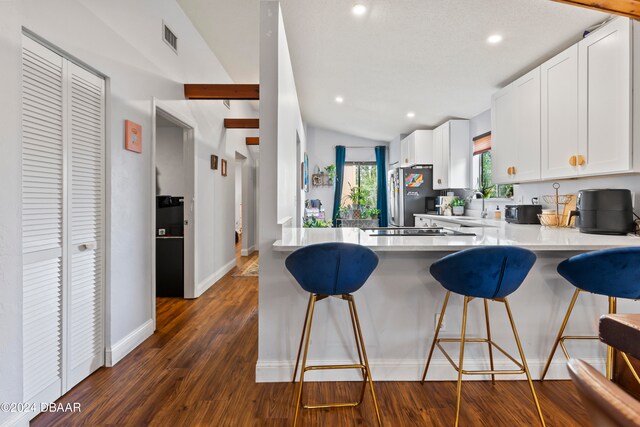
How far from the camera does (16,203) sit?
143cm

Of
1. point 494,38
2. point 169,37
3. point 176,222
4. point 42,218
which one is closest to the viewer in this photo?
point 42,218

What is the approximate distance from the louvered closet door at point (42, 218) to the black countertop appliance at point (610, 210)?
330 centimetres

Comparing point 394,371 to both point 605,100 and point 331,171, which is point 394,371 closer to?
point 605,100

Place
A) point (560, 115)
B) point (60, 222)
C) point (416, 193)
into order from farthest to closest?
point (416, 193)
point (560, 115)
point (60, 222)

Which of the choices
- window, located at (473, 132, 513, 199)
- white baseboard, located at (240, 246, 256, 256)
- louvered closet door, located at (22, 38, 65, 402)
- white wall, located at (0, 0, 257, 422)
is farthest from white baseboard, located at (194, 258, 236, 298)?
window, located at (473, 132, 513, 199)

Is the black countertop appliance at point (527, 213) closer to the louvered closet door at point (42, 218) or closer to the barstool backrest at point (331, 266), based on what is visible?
the barstool backrest at point (331, 266)

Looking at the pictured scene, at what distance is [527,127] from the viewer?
301 centimetres

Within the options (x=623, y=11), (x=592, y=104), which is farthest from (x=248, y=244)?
(x=623, y=11)

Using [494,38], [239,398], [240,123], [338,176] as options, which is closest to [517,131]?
[494,38]

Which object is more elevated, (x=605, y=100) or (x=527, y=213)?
(x=605, y=100)

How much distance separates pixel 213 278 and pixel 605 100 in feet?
14.0

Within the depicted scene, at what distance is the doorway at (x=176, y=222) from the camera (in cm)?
360

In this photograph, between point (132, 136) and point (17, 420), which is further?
point (132, 136)

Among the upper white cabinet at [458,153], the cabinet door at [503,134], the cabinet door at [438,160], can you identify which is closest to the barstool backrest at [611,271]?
the cabinet door at [503,134]
